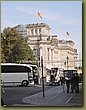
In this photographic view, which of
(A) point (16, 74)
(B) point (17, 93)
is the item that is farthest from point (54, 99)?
(A) point (16, 74)

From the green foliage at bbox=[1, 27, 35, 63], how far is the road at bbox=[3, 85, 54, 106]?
393 mm

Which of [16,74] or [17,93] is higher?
[16,74]

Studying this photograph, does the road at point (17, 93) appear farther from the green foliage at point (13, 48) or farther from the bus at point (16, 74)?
the green foliage at point (13, 48)

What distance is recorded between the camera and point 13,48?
519cm

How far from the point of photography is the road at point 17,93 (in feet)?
16.4

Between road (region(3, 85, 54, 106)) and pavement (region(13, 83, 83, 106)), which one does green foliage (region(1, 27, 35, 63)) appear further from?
pavement (region(13, 83, 83, 106))

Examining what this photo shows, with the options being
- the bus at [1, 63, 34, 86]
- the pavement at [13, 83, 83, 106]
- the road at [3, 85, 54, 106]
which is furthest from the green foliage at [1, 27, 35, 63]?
the pavement at [13, 83, 83, 106]

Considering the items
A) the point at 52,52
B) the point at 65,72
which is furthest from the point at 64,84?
the point at 52,52

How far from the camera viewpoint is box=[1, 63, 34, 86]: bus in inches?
200

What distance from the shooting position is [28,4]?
500 cm

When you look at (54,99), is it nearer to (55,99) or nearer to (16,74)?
(55,99)

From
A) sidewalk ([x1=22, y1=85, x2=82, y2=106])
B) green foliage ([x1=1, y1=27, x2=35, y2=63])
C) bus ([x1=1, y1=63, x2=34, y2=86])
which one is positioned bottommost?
sidewalk ([x1=22, y1=85, x2=82, y2=106])

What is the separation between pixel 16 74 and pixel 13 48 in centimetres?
39

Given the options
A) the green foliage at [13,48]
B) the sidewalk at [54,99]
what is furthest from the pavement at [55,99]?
the green foliage at [13,48]
